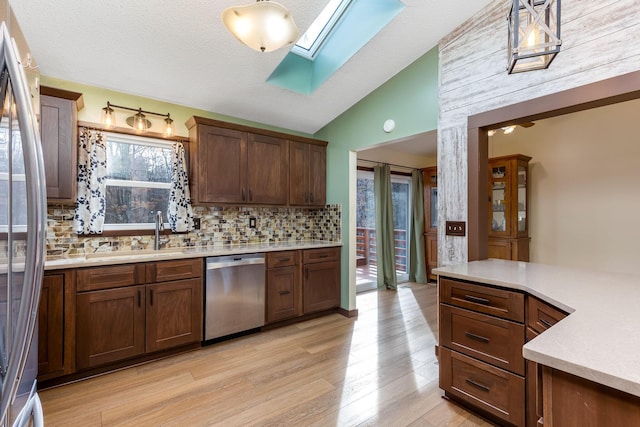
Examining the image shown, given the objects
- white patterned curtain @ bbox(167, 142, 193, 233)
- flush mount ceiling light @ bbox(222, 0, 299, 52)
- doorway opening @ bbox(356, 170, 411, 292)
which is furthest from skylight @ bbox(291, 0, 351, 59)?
doorway opening @ bbox(356, 170, 411, 292)

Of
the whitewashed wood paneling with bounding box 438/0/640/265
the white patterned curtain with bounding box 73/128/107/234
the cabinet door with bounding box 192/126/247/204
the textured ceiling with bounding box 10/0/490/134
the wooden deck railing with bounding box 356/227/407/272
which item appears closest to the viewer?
the whitewashed wood paneling with bounding box 438/0/640/265

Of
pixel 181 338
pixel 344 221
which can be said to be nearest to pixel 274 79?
pixel 344 221

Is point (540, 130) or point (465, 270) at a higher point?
point (540, 130)

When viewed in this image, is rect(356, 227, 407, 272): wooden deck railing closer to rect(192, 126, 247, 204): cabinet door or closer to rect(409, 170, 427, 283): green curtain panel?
rect(409, 170, 427, 283): green curtain panel

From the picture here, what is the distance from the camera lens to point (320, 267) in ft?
11.7

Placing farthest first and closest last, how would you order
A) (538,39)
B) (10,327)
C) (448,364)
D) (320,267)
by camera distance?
1. (320,267)
2. (448,364)
3. (538,39)
4. (10,327)

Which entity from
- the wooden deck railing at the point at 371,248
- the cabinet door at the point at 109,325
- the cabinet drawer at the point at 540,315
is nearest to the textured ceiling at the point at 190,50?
the cabinet door at the point at 109,325

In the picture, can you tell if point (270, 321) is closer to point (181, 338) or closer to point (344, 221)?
point (181, 338)

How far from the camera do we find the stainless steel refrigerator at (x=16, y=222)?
760mm

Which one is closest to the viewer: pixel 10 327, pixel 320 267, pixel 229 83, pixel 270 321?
pixel 10 327

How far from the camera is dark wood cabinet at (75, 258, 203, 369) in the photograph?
222 cm

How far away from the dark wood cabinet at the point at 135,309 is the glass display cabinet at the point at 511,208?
372cm

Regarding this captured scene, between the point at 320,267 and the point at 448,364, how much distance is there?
1.85m

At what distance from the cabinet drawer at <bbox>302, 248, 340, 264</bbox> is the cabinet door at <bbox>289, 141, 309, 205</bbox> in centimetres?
64
